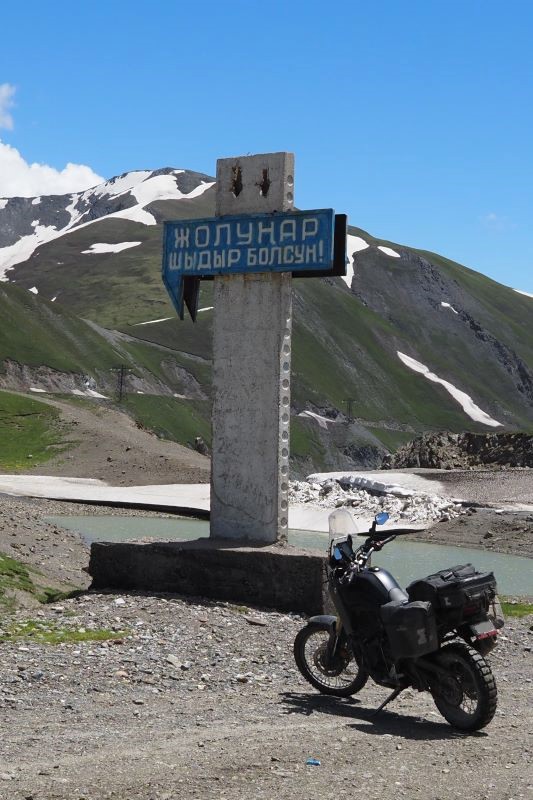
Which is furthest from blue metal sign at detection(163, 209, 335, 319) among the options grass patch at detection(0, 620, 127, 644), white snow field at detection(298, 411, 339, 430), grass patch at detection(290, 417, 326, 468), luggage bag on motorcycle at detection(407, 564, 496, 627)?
white snow field at detection(298, 411, 339, 430)

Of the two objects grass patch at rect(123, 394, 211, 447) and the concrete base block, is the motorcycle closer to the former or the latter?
the concrete base block

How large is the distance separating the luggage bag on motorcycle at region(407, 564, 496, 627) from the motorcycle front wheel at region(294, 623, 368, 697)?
1607mm

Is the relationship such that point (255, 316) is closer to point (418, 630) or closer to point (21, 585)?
point (21, 585)

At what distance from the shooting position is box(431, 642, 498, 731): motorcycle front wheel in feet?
37.1

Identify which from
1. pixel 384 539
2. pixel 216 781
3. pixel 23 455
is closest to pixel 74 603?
pixel 384 539

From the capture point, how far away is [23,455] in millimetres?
74625

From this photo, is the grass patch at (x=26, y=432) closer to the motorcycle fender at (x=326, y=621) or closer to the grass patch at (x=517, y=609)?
the grass patch at (x=517, y=609)

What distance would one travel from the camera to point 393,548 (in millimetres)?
45156

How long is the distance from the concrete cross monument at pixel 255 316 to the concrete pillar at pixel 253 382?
0.06 feet

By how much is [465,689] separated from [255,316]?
32.9ft

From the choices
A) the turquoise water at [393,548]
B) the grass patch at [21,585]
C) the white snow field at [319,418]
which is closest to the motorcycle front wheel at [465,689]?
the grass patch at [21,585]

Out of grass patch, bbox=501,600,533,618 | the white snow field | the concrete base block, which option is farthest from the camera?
the white snow field

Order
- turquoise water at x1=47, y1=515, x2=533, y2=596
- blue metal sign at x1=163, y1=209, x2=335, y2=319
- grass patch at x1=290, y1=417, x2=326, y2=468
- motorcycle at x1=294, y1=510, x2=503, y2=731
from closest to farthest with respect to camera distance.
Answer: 1. motorcycle at x1=294, y1=510, x2=503, y2=731
2. blue metal sign at x1=163, y1=209, x2=335, y2=319
3. turquoise water at x1=47, y1=515, x2=533, y2=596
4. grass patch at x1=290, y1=417, x2=326, y2=468

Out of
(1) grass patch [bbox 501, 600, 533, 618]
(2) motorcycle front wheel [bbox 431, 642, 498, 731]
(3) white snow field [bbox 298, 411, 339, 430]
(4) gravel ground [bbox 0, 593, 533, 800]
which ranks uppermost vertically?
(3) white snow field [bbox 298, 411, 339, 430]
